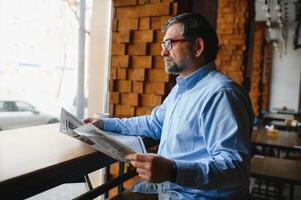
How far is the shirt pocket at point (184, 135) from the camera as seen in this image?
1470mm

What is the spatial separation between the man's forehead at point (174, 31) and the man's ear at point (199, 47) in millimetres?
97

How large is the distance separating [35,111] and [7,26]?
5098 millimetres

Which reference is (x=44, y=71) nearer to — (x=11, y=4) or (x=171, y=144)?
(x=11, y=4)

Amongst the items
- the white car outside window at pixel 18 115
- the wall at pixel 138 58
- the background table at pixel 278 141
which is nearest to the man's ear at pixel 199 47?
the wall at pixel 138 58

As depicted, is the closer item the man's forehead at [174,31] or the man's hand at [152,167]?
the man's hand at [152,167]

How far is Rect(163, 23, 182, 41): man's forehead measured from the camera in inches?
64.0

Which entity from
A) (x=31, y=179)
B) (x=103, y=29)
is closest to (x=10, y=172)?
(x=31, y=179)

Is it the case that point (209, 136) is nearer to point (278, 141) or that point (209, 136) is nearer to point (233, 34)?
point (278, 141)

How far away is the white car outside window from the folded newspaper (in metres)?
5.38

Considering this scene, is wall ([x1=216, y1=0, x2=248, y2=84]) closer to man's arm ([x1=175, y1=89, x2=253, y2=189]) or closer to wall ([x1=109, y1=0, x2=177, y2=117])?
wall ([x1=109, y1=0, x2=177, y2=117])

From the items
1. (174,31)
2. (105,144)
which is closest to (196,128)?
(105,144)

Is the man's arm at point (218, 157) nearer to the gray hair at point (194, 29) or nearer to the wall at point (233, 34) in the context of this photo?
the gray hair at point (194, 29)

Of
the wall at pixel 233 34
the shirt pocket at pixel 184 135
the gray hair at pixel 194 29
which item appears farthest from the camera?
the wall at pixel 233 34

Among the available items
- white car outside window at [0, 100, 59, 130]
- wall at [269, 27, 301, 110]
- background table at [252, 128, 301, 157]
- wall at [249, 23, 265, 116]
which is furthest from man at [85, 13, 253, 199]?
wall at [269, 27, 301, 110]
